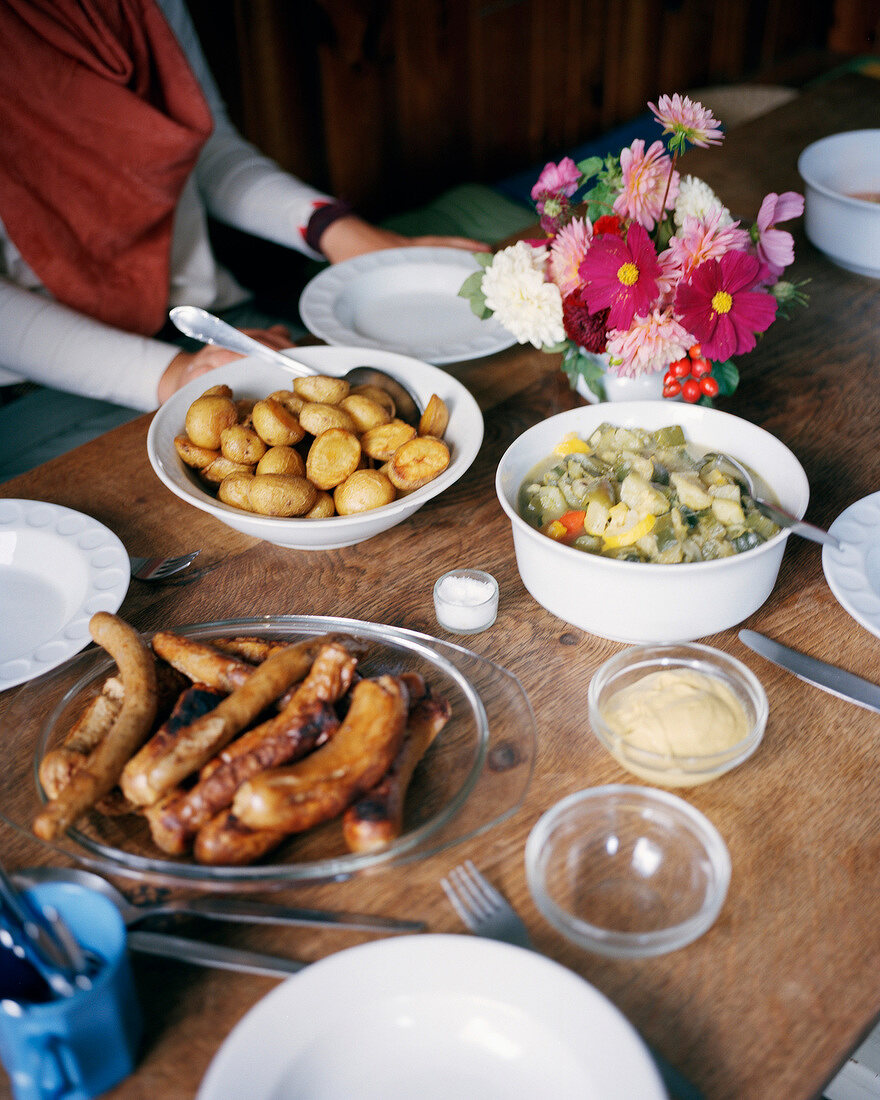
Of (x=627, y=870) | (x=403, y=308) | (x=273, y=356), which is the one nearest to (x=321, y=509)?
(x=273, y=356)

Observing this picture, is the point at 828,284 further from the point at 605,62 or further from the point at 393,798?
the point at 605,62

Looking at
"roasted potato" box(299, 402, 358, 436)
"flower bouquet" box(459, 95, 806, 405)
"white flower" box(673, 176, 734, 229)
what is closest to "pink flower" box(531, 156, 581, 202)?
"flower bouquet" box(459, 95, 806, 405)

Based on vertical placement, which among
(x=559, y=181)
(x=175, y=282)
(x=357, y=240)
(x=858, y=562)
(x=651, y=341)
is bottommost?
(x=175, y=282)

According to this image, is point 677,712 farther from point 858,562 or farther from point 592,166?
point 592,166

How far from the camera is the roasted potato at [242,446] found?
108cm

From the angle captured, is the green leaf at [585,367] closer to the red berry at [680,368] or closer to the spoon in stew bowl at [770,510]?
the red berry at [680,368]

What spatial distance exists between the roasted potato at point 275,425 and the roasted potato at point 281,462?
0.06 feet

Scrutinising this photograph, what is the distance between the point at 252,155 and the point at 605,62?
1993mm

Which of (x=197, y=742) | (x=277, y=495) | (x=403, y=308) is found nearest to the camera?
(x=197, y=742)

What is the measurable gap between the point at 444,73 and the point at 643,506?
262cm

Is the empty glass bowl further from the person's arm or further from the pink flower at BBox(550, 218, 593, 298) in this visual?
the person's arm

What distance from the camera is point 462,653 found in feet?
2.97

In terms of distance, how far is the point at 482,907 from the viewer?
709 millimetres

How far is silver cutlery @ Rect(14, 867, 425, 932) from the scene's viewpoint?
2.27 ft
